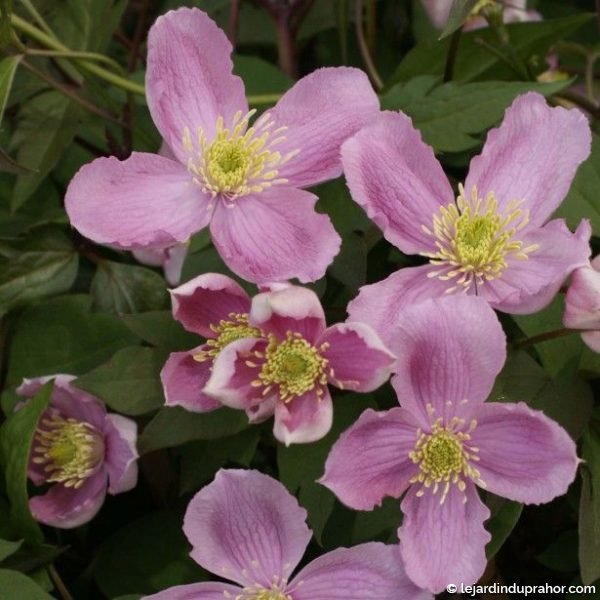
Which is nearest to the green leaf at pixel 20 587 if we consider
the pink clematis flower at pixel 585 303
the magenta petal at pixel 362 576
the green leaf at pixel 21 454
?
the green leaf at pixel 21 454

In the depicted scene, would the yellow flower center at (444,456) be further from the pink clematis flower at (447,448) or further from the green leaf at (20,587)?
the green leaf at (20,587)

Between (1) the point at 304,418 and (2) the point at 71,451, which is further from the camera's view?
(2) the point at 71,451

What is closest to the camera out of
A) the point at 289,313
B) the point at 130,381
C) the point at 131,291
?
the point at 289,313

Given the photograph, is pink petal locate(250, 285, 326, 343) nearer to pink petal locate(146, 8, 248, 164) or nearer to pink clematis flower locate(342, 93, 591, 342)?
pink clematis flower locate(342, 93, 591, 342)

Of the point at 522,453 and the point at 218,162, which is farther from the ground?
the point at 218,162

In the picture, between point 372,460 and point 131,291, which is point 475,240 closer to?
point 372,460

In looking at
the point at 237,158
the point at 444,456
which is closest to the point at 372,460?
the point at 444,456

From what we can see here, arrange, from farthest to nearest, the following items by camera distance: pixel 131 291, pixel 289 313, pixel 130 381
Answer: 1. pixel 131 291
2. pixel 130 381
3. pixel 289 313
